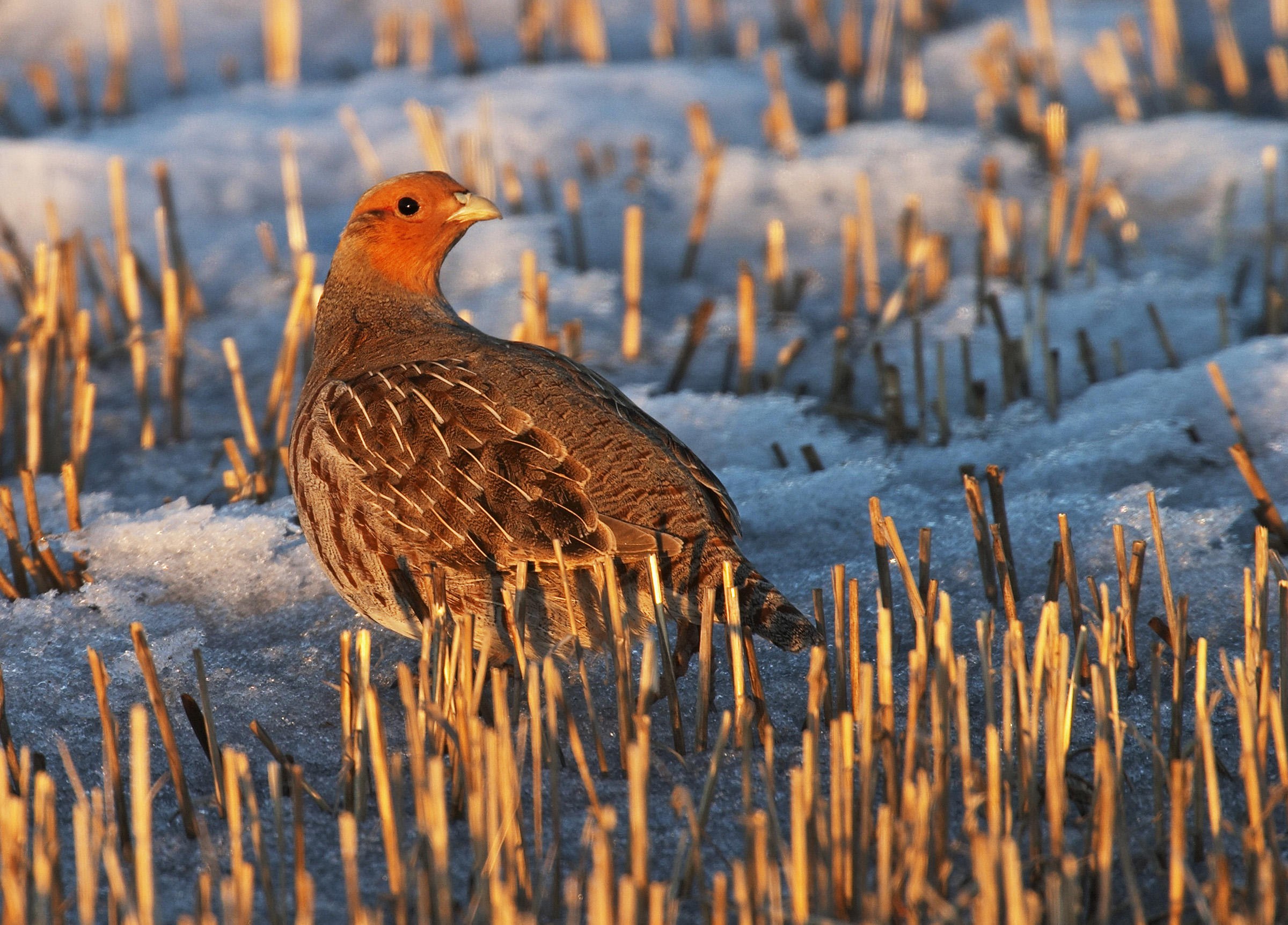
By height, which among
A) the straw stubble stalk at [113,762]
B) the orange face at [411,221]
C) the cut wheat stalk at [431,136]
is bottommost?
the straw stubble stalk at [113,762]

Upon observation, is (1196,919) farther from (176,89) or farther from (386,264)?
(176,89)

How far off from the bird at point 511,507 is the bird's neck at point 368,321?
182 millimetres

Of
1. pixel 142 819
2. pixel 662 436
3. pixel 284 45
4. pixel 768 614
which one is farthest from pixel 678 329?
pixel 284 45

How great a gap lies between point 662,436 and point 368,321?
847 mm

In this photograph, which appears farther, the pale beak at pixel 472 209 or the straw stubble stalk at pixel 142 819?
the pale beak at pixel 472 209

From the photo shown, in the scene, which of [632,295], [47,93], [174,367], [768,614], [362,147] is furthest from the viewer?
[47,93]

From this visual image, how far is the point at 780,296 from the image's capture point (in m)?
5.30

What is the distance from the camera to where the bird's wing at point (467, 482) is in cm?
261

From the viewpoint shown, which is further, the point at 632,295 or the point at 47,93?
the point at 47,93

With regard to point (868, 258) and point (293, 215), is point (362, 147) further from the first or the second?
point (868, 258)

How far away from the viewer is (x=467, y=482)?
2.66m

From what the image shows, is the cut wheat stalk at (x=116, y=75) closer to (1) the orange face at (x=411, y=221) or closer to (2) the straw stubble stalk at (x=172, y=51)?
(2) the straw stubble stalk at (x=172, y=51)

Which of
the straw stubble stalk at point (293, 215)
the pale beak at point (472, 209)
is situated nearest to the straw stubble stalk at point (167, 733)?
the pale beak at point (472, 209)

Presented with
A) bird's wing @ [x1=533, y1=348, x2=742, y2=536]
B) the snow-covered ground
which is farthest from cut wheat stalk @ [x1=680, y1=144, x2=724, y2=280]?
A: bird's wing @ [x1=533, y1=348, x2=742, y2=536]
